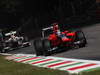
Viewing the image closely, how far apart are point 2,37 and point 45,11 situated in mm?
24710

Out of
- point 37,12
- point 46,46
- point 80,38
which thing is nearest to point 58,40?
point 46,46

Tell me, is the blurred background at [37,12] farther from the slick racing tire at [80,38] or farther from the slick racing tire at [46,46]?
the slick racing tire at [80,38]

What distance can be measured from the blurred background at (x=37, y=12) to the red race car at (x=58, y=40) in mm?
27069

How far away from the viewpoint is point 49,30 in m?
15.0

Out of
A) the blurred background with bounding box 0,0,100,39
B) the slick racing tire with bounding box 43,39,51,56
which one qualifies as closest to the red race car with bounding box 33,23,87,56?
the slick racing tire with bounding box 43,39,51,56

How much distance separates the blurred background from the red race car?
2707 cm

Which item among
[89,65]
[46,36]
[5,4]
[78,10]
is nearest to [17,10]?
[5,4]

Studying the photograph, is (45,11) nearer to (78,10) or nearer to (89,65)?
(78,10)

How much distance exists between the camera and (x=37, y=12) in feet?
160

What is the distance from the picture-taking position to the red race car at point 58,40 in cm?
1445

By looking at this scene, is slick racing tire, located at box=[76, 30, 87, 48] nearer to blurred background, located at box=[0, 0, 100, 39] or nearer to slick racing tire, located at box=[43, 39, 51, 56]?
slick racing tire, located at box=[43, 39, 51, 56]

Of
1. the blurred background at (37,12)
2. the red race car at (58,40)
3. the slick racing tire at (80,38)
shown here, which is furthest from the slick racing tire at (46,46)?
the blurred background at (37,12)

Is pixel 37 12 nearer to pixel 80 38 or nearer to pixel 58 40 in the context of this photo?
pixel 58 40

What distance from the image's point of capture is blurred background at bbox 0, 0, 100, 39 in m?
44.2
